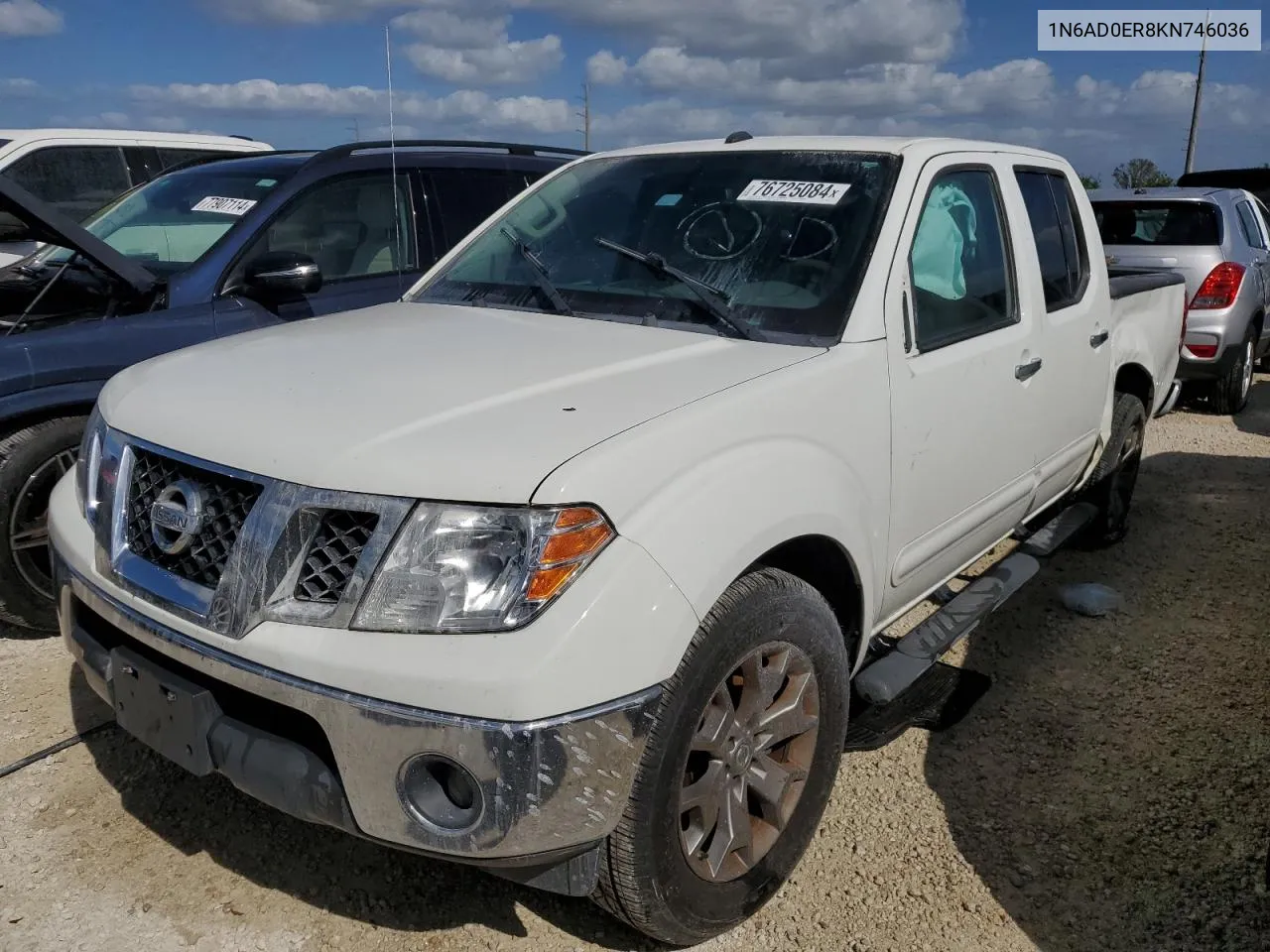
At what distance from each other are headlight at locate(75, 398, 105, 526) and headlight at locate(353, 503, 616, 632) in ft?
3.34

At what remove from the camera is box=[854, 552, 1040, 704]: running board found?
2973 mm

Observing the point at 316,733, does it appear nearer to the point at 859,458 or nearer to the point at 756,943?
the point at 756,943

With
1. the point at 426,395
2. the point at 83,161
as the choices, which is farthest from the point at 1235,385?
the point at 83,161

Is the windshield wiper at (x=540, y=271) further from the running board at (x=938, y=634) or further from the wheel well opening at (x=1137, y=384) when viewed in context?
the wheel well opening at (x=1137, y=384)

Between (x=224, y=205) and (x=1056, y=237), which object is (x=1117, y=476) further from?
(x=224, y=205)

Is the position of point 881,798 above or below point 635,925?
below

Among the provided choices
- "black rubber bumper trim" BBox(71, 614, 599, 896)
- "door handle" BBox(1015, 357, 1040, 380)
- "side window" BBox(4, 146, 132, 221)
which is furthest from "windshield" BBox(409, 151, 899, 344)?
"side window" BBox(4, 146, 132, 221)

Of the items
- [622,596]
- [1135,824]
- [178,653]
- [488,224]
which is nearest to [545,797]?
[622,596]

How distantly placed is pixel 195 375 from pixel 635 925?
1.63 meters

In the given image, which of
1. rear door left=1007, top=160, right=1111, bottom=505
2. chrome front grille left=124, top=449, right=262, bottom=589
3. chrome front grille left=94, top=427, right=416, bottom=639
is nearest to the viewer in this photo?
chrome front grille left=94, top=427, right=416, bottom=639

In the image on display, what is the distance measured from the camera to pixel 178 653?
2.10 m

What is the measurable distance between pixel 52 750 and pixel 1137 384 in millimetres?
4648

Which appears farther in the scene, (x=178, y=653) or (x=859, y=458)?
(x=859, y=458)

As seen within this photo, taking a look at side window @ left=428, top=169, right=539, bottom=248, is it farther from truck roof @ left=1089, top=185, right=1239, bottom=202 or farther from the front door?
truck roof @ left=1089, top=185, right=1239, bottom=202
